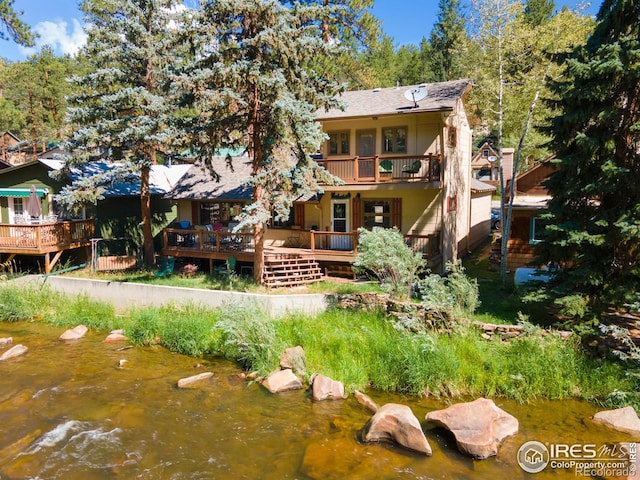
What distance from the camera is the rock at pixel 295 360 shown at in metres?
11.6

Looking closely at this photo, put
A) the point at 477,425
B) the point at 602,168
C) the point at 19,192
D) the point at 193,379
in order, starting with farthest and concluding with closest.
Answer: the point at 19,192, the point at 193,379, the point at 602,168, the point at 477,425

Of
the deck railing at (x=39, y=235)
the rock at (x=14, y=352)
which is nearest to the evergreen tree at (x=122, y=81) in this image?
the deck railing at (x=39, y=235)

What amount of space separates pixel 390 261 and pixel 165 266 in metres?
10.6

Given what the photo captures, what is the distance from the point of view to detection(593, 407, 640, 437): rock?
8781 mm

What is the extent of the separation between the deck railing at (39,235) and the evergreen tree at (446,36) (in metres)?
38.2

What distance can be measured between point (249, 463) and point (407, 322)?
18.2 ft

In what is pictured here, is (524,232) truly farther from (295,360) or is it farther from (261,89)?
(261,89)

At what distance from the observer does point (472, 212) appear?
24.4m

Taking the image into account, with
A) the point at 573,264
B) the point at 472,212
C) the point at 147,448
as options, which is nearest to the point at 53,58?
the point at 472,212

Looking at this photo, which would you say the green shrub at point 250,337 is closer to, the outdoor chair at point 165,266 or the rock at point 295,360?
the rock at point 295,360

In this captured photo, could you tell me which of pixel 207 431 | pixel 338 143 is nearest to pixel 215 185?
pixel 338 143

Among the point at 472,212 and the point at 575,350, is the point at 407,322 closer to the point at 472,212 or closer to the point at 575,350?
the point at 575,350

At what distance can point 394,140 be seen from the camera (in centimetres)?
1803

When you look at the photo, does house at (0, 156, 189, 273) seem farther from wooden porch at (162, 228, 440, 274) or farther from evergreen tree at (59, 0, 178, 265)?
wooden porch at (162, 228, 440, 274)
